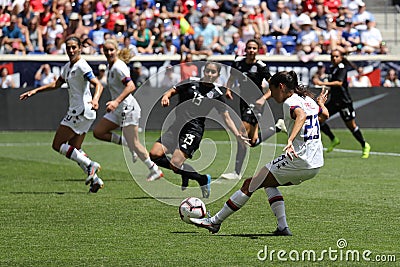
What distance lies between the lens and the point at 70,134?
13961 mm

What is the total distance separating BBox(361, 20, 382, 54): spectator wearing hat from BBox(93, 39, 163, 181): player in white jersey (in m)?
14.6

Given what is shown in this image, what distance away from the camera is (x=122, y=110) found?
49.8 ft

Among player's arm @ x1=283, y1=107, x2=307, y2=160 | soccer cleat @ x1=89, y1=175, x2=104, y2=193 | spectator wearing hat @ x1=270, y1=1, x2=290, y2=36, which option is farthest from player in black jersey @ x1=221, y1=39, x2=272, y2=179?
spectator wearing hat @ x1=270, y1=1, x2=290, y2=36

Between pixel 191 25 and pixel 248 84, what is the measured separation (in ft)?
41.5

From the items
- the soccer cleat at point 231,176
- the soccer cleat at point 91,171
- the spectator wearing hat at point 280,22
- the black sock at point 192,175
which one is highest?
the black sock at point 192,175

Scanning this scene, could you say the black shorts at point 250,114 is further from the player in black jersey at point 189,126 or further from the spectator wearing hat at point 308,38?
the spectator wearing hat at point 308,38

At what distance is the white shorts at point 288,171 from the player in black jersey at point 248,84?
18.3 ft

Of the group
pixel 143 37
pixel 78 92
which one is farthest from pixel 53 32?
pixel 78 92

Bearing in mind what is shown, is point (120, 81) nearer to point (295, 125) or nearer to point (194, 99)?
point (194, 99)

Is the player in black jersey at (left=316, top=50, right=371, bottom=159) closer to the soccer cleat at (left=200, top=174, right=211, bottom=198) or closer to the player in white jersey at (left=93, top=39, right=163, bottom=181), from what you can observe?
the player in white jersey at (left=93, top=39, right=163, bottom=181)

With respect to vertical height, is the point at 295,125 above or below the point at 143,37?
above

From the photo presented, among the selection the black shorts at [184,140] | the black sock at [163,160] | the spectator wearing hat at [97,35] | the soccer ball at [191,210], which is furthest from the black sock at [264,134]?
the spectator wearing hat at [97,35]

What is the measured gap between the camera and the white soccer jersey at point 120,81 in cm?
1443

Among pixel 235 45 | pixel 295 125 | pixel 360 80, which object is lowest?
pixel 360 80
